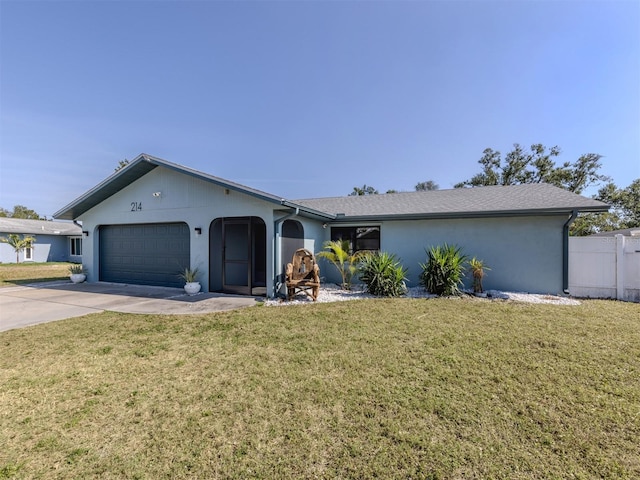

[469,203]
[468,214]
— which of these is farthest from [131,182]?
[469,203]

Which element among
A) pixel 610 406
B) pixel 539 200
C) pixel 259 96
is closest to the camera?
pixel 610 406

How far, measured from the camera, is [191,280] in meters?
9.46

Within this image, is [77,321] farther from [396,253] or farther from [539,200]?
[539,200]

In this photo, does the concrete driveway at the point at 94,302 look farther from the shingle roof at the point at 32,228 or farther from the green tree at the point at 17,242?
the shingle roof at the point at 32,228

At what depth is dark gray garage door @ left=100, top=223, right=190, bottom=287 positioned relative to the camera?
10.5m

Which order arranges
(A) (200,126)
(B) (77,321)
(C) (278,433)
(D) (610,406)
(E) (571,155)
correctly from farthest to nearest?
(E) (571,155) < (A) (200,126) < (B) (77,321) < (D) (610,406) < (C) (278,433)

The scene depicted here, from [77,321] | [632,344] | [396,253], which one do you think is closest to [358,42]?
[396,253]

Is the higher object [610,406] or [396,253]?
[396,253]

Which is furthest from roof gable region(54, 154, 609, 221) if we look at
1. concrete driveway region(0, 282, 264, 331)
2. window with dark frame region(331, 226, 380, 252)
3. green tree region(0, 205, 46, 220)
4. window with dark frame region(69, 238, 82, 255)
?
green tree region(0, 205, 46, 220)

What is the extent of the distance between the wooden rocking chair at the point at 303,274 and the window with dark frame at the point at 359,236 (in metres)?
2.47

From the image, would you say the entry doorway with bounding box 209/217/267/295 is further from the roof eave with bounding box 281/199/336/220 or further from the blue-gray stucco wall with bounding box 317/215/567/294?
the blue-gray stucco wall with bounding box 317/215/567/294

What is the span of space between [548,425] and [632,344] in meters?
3.57

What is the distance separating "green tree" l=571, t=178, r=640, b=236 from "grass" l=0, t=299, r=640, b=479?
24894 mm

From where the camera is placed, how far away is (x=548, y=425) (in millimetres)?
2672
